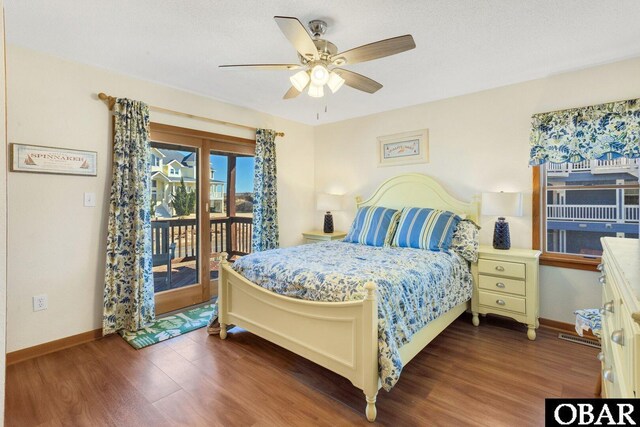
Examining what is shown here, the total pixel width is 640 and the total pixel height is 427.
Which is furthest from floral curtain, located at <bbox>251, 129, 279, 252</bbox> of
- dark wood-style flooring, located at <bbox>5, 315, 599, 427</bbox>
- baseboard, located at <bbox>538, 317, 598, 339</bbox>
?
baseboard, located at <bbox>538, 317, 598, 339</bbox>

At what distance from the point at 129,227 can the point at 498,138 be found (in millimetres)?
3728

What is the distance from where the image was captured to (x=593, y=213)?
288 centimetres

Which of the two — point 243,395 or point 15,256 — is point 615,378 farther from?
point 15,256

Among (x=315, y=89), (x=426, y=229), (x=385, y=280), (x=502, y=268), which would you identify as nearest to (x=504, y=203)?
(x=502, y=268)

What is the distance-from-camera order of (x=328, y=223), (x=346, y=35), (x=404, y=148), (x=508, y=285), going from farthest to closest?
(x=328, y=223), (x=404, y=148), (x=508, y=285), (x=346, y=35)

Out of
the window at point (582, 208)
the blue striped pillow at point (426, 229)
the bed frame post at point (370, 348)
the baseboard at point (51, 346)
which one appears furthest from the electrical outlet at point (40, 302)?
the window at point (582, 208)

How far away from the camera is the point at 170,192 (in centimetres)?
336

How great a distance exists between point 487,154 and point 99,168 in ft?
12.4

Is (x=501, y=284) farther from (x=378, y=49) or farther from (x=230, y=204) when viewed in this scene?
(x=230, y=204)

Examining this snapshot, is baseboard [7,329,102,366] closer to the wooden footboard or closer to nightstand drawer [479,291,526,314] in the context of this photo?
the wooden footboard

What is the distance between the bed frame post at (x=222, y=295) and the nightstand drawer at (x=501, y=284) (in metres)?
2.37

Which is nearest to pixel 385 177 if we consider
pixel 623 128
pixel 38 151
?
pixel 623 128

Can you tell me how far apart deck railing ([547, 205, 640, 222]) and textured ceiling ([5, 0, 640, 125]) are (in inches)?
49.8

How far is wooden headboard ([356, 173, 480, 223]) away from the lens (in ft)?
11.1
